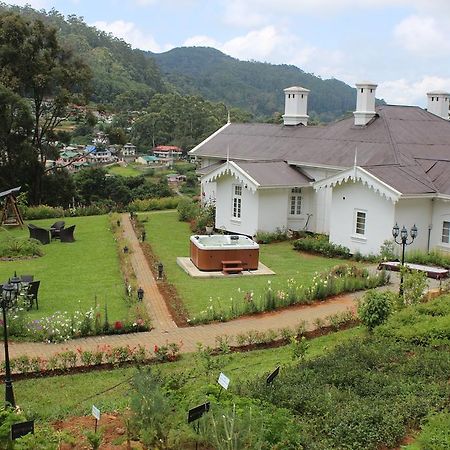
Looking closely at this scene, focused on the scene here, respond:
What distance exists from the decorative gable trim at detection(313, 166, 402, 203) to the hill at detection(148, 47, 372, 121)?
353 feet

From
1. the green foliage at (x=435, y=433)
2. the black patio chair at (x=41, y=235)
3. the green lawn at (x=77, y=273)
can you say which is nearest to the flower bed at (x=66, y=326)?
the green lawn at (x=77, y=273)

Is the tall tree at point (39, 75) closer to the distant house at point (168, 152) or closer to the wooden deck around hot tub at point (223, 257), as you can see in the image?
the wooden deck around hot tub at point (223, 257)

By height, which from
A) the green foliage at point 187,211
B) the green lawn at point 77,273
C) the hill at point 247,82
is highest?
the hill at point 247,82

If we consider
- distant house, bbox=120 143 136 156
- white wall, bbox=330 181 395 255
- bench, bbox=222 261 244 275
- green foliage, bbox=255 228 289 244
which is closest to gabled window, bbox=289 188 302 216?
green foliage, bbox=255 228 289 244

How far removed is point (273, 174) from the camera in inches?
1001

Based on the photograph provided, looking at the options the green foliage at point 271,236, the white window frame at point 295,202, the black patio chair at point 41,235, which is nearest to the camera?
the black patio chair at point 41,235

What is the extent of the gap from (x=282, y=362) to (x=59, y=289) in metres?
7.78

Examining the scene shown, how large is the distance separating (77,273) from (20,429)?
1229cm

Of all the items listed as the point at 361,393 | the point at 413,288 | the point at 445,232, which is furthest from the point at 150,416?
the point at 445,232

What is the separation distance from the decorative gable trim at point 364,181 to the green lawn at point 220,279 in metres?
2.78

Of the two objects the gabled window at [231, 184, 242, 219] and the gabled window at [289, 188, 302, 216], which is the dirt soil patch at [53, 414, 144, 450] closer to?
the gabled window at [231, 184, 242, 219]

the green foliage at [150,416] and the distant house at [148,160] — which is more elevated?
the distant house at [148,160]

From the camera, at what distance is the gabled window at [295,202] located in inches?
1017

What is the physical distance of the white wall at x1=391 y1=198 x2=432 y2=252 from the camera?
2139 centimetres
